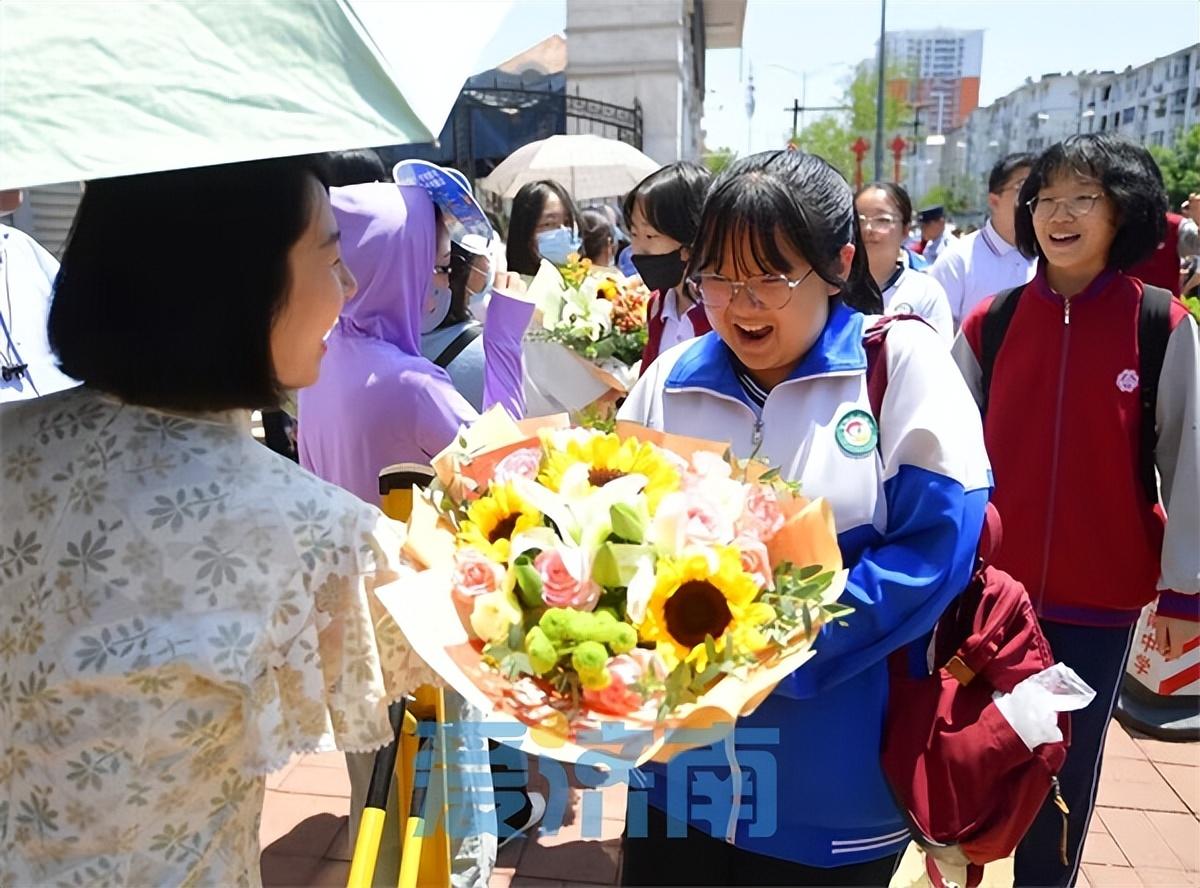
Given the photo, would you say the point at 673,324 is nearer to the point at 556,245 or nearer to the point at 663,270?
the point at 663,270

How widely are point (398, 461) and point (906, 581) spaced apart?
1349 millimetres

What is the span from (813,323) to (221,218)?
0.97 meters

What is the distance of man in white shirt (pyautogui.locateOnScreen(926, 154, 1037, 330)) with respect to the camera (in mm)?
4645

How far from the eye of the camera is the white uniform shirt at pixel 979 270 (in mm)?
4637

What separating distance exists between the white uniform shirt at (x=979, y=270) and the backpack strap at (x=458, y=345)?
9.08 ft

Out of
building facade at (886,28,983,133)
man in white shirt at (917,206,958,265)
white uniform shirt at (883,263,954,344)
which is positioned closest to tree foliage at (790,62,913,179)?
building facade at (886,28,983,133)

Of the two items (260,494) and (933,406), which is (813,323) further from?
(260,494)

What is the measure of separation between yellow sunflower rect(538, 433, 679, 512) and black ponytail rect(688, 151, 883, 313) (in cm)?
40

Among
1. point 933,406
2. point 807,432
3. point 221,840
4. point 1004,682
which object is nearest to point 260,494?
point 221,840

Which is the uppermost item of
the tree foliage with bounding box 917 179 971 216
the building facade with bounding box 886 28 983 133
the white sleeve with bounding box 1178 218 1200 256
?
the building facade with bounding box 886 28 983 133

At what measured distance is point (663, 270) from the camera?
308 cm

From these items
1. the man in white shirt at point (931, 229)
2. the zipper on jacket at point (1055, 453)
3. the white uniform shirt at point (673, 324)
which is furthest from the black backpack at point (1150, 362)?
the man in white shirt at point (931, 229)

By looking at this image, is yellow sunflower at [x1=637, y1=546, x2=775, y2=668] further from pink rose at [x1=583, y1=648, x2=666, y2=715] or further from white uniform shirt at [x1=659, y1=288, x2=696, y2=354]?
white uniform shirt at [x1=659, y1=288, x2=696, y2=354]

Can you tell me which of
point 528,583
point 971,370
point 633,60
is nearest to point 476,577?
point 528,583
